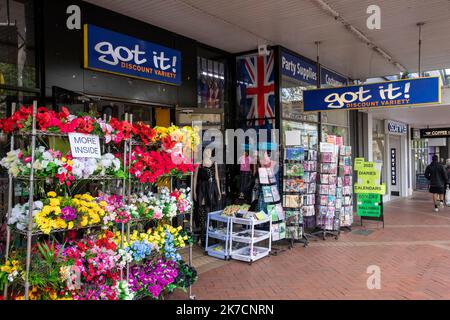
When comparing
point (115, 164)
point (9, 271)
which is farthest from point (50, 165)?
point (9, 271)

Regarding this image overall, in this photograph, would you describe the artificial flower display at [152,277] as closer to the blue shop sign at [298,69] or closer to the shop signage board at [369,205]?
the blue shop sign at [298,69]

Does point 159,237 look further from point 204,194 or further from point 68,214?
point 204,194

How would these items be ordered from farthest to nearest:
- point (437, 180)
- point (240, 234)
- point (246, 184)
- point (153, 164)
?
1. point (437, 180)
2. point (246, 184)
3. point (240, 234)
4. point (153, 164)

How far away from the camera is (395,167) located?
48.9ft

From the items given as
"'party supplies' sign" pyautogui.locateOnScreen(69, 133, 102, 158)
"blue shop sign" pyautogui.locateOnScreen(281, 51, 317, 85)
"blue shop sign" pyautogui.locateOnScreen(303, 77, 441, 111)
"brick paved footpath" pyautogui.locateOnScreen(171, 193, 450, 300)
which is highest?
"blue shop sign" pyautogui.locateOnScreen(281, 51, 317, 85)

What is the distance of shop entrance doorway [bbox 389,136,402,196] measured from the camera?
14828 mm

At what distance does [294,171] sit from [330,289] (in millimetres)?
2420

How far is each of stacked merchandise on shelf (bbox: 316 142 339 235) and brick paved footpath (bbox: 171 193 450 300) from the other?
32 cm

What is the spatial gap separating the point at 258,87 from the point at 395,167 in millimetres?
9672

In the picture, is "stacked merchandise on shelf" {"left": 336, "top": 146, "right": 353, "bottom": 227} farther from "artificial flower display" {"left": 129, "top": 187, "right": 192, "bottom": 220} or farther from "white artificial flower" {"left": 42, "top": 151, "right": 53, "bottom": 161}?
"white artificial flower" {"left": 42, "top": 151, "right": 53, "bottom": 161}

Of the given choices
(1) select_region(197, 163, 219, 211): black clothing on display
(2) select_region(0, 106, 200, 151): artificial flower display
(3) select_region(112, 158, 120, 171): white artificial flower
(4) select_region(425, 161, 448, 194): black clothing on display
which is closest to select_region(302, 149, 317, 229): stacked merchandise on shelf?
(1) select_region(197, 163, 219, 211): black clothing on display

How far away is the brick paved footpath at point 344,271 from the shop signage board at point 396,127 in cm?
702

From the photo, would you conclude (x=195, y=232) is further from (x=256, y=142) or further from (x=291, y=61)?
(x=291, y=61)

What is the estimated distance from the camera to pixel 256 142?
7.48 m
